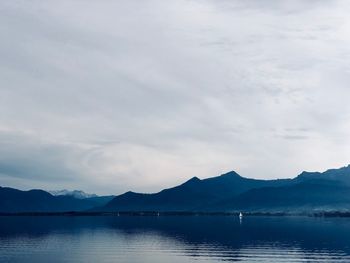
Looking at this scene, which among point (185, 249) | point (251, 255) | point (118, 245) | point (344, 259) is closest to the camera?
point (344, 259)

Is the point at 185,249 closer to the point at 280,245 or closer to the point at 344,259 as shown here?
the point at 280,245

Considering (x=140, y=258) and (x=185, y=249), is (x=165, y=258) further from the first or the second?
(x=185, y=249)

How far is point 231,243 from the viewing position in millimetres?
171125

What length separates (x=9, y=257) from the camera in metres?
132

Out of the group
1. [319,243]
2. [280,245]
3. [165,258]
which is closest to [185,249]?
[165,258]

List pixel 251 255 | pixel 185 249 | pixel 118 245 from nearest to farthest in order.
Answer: pixel 251 255
pixel 185 249
pixel 118 245

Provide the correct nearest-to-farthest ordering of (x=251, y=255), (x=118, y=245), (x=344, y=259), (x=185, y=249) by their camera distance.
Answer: (x=344, y=259) → (x=251, y=255) → (x=185, y=249) → (x=118, y=245)

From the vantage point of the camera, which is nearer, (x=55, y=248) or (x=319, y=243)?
(x=55, y=248)

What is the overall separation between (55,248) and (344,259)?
273ft

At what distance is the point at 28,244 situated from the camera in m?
171

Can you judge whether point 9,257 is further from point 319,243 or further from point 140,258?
point 319,243

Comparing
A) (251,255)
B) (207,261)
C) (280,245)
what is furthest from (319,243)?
(207,261)

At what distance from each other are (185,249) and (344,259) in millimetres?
46680

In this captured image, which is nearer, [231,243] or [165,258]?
[165,258]
